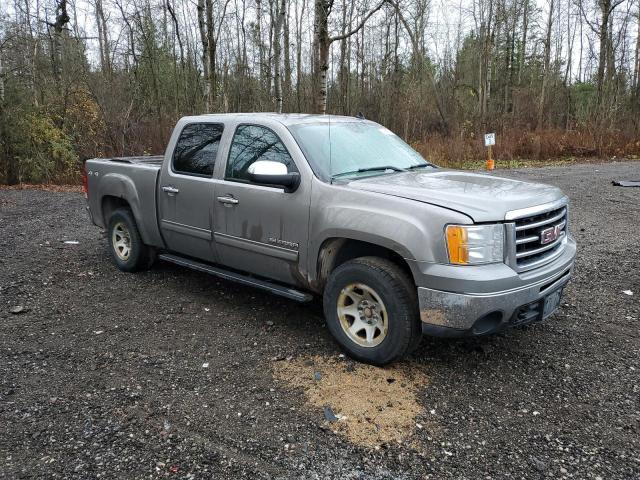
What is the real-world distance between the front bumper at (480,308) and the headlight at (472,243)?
0.53ft

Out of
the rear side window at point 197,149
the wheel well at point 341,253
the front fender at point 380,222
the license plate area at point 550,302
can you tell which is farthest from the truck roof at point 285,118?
the license plate area at point 550,302

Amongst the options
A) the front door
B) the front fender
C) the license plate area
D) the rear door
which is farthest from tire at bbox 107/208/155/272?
the license plate area

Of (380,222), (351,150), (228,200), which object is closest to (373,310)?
(380,222)

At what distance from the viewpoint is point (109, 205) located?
20.5ft

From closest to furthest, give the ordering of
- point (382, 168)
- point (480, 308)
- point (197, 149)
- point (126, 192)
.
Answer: point (480, 308)
point (382, 168)
point (197, 149)
point (126, 192)

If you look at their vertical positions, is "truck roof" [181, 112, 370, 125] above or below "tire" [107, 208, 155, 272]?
above

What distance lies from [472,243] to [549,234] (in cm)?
81

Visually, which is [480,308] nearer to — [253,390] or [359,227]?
[359,227]

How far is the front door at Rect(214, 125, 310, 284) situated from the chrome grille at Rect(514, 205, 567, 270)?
61.3 inches

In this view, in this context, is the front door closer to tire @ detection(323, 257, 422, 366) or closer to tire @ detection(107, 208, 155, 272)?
tire @ detection(323, 257, 422, 366)

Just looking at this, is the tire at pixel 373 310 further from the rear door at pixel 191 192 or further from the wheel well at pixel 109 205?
the wheel well at pixel 109 205

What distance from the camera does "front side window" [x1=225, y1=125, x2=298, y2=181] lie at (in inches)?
171

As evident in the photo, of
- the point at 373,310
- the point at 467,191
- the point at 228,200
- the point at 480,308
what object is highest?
the point at 467,191

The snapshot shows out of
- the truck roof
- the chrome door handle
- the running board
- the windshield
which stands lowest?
the running board
